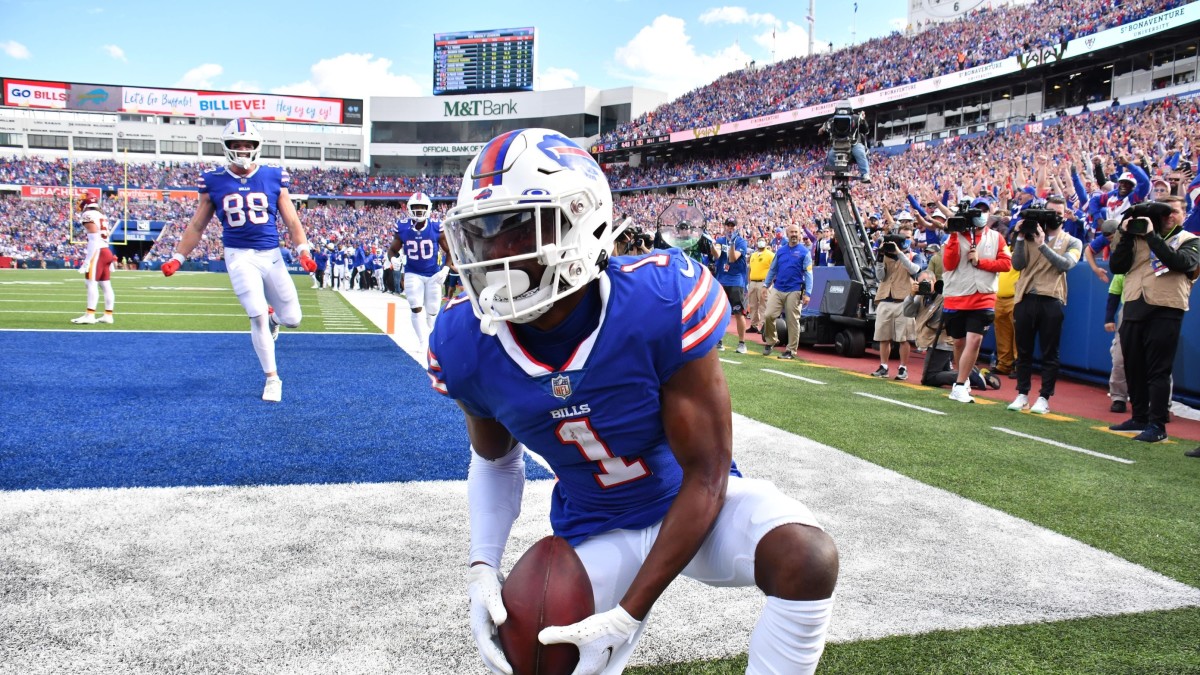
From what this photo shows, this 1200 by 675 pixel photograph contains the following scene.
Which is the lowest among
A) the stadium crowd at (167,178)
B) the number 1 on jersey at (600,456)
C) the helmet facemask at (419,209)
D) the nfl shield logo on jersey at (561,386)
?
the number 1 on jersey at (600,456)

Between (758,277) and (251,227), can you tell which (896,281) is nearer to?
(758,277)

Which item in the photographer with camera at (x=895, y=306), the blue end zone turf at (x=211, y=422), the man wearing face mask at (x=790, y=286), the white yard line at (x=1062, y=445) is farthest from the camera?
the man wearing face mask at (x=790, y=286)

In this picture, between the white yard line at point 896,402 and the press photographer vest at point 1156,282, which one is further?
the white yard line at point 896,402

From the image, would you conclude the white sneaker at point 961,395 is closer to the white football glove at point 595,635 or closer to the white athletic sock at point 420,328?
the white athletic sock at point 420,328

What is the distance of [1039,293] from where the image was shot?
7055 millimetres

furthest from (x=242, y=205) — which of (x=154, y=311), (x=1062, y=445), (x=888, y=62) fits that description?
(x=888, y=62)

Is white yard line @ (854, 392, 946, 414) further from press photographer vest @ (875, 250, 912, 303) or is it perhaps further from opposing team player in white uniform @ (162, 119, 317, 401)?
opposing team player in white uniform @ (162, 119, 317, 401)

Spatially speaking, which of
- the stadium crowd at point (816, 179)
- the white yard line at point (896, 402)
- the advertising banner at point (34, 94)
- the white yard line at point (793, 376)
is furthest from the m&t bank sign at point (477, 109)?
the white yard line at point (896, 402)

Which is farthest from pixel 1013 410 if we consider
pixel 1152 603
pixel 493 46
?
pixel 493 46

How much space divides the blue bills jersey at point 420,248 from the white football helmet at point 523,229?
8.28 m

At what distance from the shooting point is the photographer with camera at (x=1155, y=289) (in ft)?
19.0

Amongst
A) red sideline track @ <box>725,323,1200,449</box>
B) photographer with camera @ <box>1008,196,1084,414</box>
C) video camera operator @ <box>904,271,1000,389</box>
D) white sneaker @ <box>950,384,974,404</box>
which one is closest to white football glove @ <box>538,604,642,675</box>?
red sideline track @ <box>725,323,1200,449</box>

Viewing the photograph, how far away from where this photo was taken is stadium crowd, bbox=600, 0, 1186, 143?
2838 centimetres

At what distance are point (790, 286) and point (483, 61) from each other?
55.7 meters
